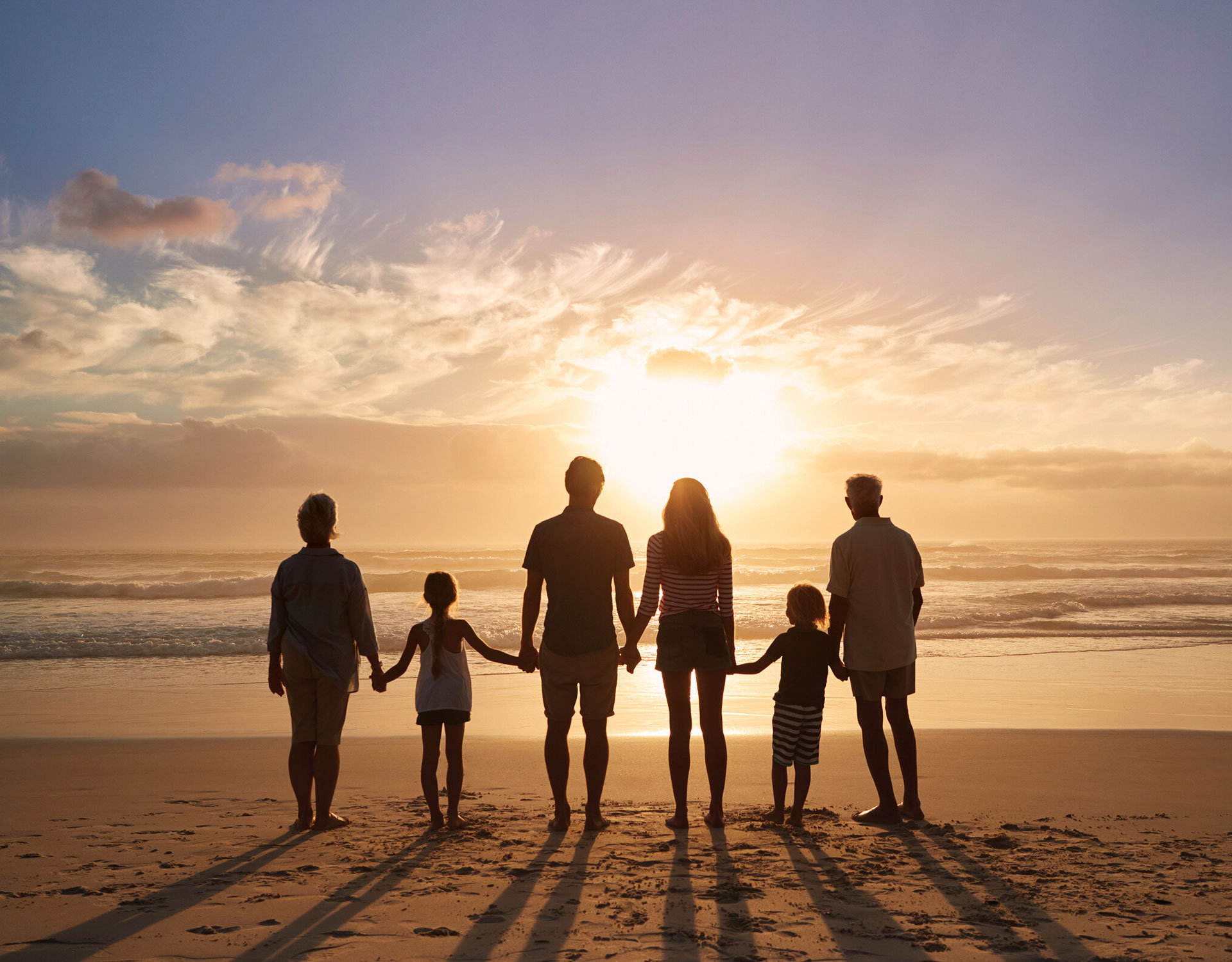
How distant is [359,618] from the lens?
15.5 ft

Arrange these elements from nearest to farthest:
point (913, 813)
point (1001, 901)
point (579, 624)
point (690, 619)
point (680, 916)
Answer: point (680, 916), point (1001, 901), point (579, 624), point (690, 619), point (913, 813)

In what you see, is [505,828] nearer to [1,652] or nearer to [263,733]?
[263,733]

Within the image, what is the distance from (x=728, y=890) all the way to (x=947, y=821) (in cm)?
200

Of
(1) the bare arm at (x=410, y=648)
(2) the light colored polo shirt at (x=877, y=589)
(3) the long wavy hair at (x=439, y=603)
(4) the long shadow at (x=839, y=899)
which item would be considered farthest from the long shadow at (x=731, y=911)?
(1) the bare arm at (x=410, y=648)

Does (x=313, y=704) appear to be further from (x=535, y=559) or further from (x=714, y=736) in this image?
(x=714, y=736)

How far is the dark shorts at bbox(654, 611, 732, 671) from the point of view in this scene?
180 inches

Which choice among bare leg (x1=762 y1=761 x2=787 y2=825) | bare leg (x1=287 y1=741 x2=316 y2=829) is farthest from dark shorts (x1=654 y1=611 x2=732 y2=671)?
bare leg (x1=287 y1=741 x2=316 y2=829)

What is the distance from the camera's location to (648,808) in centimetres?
530

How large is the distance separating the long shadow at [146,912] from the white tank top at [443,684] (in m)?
1.01

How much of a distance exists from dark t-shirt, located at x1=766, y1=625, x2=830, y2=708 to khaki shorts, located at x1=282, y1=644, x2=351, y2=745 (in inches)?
98.0

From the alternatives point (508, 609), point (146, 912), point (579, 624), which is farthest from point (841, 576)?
point (508, 609)

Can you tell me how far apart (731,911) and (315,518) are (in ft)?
9.65

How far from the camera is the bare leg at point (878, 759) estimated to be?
4.84 m

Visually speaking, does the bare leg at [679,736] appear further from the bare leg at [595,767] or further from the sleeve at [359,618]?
the sleeve at [359,618]
